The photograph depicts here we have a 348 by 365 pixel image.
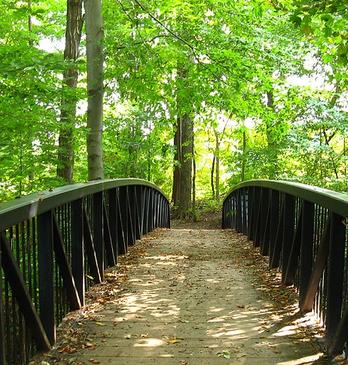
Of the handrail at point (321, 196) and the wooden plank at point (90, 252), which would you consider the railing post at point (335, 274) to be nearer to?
the handrail at point (321, 196)

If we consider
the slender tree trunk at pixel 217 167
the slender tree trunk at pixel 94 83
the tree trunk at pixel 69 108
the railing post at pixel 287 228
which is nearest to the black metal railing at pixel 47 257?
the slender tree trunk at pixel 94 83

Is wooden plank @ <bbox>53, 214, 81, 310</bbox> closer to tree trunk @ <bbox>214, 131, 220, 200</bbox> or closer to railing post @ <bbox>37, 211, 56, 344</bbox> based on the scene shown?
railing post @ <bbox>37, 211, 56, 344</bbox>

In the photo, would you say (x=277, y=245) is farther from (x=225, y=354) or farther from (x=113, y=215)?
(x=225, y=354)

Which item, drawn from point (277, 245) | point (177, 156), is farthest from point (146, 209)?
point (177, 156)

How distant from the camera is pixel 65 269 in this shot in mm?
3686

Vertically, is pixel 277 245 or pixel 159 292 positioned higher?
pixel 277 245

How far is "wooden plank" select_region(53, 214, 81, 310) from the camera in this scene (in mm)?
3401

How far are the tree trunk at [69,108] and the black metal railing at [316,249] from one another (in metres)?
3.32

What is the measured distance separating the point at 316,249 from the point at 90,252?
Result: 82.4 inches

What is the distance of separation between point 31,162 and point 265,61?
174 inches

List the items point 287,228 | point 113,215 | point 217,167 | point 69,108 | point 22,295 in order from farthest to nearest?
point 217,167 → point 69,108 → point 113,215 → point 287,228 → point 22,295

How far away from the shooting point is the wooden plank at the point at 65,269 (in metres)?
3.40

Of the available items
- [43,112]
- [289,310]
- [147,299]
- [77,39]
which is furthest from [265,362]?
[77,39]

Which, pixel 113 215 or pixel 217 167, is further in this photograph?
pixel 217 167
